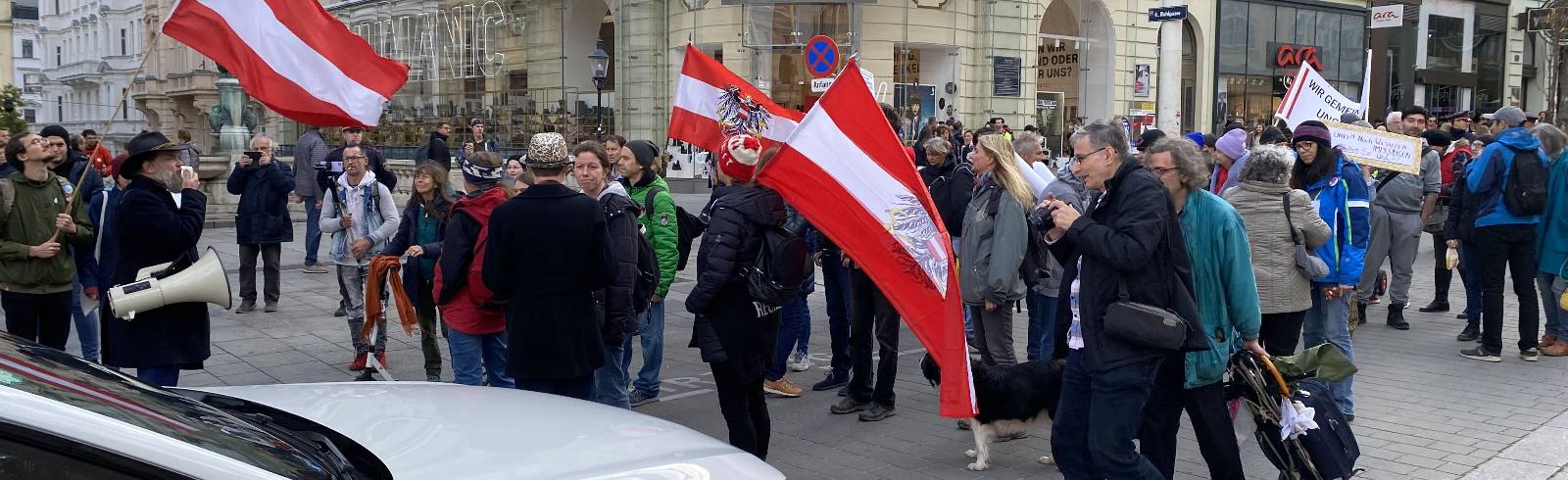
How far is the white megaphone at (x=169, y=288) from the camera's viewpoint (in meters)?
5.55

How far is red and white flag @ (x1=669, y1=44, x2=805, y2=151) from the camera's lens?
26.0 feet

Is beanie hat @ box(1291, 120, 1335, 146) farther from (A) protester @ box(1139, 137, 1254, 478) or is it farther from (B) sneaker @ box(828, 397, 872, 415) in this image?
(B) sneaker @ box(828, 397, 872, 415)

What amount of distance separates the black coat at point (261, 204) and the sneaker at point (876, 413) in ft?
20.5

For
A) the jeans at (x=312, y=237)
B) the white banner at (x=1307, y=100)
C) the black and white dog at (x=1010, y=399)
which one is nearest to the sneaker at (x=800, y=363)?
the black and white dog at (x=1010, y=399)

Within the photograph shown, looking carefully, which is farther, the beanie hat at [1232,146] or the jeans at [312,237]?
the jeans at [312,237]

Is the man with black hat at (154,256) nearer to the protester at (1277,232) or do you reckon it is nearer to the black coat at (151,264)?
the black coat at (151,264)

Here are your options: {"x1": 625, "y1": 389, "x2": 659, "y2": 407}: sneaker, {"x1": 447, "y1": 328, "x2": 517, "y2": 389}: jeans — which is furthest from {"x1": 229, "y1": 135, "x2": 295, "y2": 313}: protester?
{"x1": 447, "y1": 328, "x2": 517, "y2": 389}: jeans

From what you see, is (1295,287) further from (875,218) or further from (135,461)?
(135,461)

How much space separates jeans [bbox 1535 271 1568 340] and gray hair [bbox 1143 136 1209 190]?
5477 millimetres

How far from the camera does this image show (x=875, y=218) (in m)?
4.80

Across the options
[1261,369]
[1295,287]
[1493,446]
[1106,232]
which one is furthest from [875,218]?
[1493,446]

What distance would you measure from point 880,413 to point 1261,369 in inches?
99.8

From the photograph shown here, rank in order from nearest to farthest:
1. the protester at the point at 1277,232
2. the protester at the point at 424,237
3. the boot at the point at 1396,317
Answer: the protester at the point at 1277,232, the protester at the point at 424,237, the boot at the point at 1396,317

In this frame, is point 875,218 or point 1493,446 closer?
point 875,218
